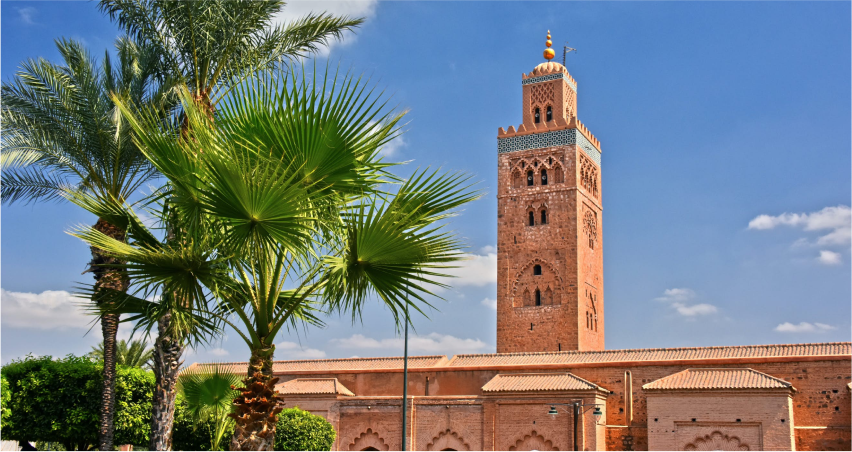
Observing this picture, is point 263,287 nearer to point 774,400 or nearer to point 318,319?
point 318,319

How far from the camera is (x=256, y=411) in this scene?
7.29 m

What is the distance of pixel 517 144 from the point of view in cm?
3309

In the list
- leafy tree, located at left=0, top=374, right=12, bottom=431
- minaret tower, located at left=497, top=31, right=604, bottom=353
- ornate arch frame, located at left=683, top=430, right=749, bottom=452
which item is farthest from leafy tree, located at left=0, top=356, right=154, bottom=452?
minaret tower, located at left=497, top=31, right=604, bottom=353

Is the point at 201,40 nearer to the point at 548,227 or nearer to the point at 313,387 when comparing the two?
the point at 313,387

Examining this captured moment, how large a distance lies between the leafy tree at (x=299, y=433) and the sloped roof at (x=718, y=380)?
27.5 ft

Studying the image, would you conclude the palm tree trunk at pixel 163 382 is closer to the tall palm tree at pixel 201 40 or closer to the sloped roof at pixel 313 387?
the tall palm tree at pixel 201 40

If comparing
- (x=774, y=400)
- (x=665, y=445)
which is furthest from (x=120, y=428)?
(x=774, y=400)

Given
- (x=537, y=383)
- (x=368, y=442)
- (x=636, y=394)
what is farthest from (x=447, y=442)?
(x=636, y=394)

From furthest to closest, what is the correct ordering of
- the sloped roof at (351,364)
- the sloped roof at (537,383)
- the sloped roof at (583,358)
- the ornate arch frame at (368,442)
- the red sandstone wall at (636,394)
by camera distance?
the sloped roof at (351,364) → the ornate arch frame at (368,442) → the sloped roof at (537,383) → the sloped roof at (583,358) → the red sandstone wall at (636,394)

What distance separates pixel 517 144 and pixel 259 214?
89.7 ft

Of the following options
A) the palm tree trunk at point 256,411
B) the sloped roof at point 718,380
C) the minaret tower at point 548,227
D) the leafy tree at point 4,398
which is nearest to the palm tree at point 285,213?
the palm tree trunk at point 256,411

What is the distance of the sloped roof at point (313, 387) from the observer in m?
24.3

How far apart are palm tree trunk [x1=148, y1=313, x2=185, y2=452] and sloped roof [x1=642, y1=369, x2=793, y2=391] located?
12731 mm

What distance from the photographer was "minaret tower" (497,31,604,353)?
3078cm
